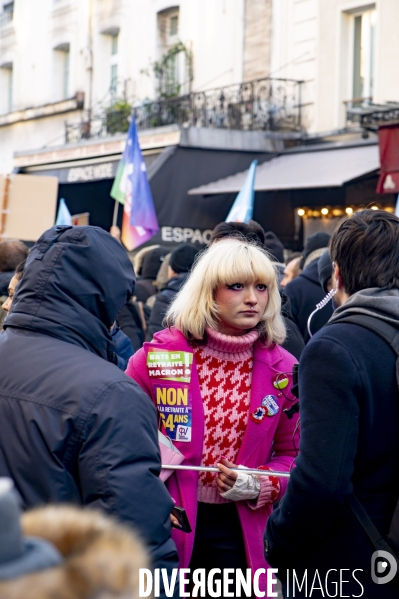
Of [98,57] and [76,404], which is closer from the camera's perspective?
[76,404]

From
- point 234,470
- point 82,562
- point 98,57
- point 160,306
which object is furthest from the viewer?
point 98,57

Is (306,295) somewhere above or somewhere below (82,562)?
below

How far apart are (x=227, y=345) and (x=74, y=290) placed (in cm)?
113

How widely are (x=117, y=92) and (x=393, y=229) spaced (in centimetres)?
1778

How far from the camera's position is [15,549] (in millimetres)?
1007

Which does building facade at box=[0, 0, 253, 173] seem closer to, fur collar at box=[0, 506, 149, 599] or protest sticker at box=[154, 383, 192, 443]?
protest sticker at box=[154, 383, 192, 443]

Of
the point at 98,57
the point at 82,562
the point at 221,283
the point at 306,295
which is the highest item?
the point at 98,57

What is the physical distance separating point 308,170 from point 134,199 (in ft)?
13.3

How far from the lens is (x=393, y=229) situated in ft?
8.82

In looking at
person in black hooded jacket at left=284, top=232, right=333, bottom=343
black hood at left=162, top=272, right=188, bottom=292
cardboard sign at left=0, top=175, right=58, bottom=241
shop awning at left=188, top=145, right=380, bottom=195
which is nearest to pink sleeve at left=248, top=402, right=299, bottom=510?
person in black hooded jacket at left=284, top=232, right=333, bottom=343

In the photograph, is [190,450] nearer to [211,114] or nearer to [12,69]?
[211,114]

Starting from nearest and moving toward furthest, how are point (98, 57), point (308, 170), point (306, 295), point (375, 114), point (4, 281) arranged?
point (4, 281) < point (306, 295) < point (375, 114) < point (308, 170) < point (98, 57)

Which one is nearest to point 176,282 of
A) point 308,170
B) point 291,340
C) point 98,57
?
point 291,340

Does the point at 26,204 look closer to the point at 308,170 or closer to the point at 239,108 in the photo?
the point at 308,170
